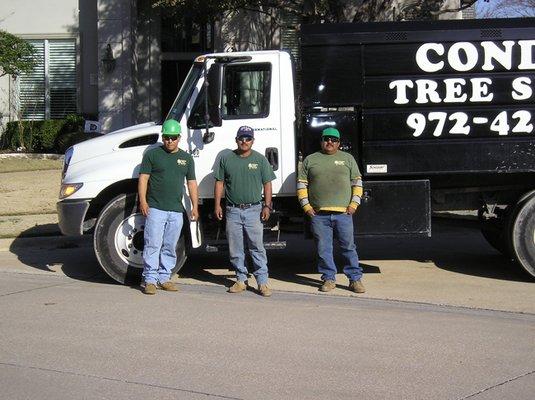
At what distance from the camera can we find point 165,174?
848cm

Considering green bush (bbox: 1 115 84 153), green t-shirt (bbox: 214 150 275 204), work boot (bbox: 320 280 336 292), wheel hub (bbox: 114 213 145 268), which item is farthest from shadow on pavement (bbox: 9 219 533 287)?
green bush (bbox: 1 115 84 153)

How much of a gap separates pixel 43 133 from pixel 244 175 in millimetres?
15922

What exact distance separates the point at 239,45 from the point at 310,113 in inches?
576

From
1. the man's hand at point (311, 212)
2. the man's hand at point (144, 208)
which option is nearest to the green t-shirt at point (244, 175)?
the man's hand at point (311, 212)

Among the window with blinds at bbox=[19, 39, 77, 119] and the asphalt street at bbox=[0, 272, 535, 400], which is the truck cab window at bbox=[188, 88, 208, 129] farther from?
the window with blinds at bbox=[19, 39, 77, 119]

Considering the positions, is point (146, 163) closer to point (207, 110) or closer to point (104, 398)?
point (207, 110)

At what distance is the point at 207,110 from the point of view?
864cm

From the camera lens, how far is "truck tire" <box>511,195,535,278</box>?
886cm

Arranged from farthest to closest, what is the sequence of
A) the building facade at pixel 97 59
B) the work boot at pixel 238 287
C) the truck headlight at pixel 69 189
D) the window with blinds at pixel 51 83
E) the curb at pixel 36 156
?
the window with blinds at pixel 51 83
the building facade at pixel 97 59
the curb at pixel 36 156
the truck headlight at pixel 69 189
the work boot at pixel 238 287

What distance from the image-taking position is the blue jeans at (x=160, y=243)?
853 centimetres

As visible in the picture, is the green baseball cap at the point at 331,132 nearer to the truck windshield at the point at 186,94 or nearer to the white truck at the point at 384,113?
the white truck at the point at 384,113

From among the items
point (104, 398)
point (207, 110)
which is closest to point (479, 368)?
point (104, 398)

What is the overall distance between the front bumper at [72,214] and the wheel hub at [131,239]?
1.43 feet

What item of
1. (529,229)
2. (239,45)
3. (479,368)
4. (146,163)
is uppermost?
(239,45)
